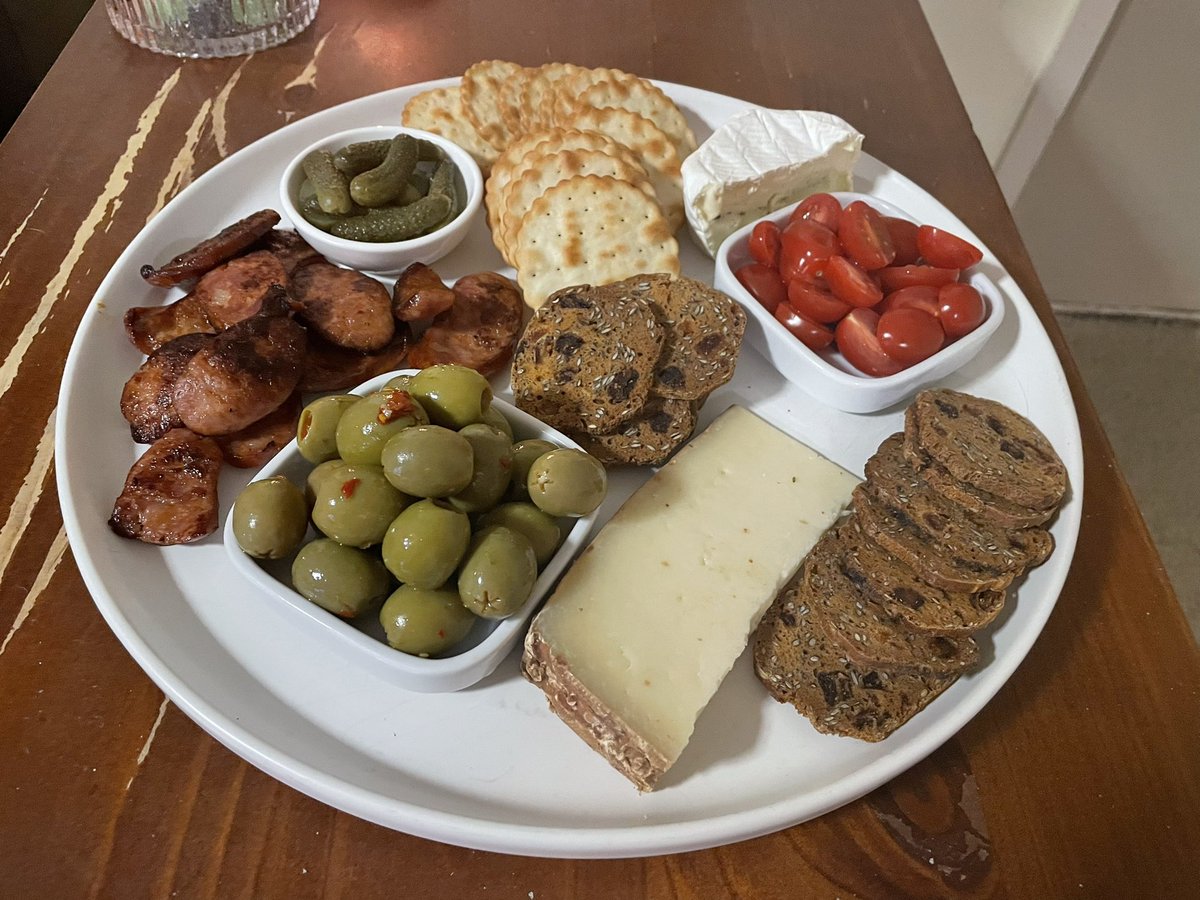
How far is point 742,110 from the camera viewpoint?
187 centimetres

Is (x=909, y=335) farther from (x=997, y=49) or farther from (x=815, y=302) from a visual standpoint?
→ (x=997, y=49)

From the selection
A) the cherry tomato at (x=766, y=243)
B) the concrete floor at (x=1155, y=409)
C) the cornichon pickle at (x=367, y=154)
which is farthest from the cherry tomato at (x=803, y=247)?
the concrete floor at (x=1155, y=409)

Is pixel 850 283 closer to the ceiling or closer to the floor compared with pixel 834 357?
closer to the ceiling

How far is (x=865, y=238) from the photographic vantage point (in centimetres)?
144

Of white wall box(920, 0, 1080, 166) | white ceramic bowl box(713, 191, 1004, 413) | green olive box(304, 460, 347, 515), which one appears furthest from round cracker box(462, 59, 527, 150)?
white wall box(920, 0, 1080, 166)

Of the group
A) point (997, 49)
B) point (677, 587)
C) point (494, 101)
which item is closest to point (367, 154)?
point (494, 101)

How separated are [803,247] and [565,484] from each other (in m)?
0.67

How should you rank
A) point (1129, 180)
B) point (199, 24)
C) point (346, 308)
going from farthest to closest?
point (1129, 180)
point (199, 24)
point (346, 308)

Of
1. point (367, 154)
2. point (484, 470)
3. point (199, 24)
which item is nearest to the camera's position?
point (484, 470)

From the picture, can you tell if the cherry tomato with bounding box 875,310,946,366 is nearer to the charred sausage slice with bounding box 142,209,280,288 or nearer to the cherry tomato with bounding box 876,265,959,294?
the cherry tomato with bounding box 876,265,959,294

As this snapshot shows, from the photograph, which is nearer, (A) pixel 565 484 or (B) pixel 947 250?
(A) pixel 565 484

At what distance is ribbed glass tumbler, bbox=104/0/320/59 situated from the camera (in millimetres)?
2020

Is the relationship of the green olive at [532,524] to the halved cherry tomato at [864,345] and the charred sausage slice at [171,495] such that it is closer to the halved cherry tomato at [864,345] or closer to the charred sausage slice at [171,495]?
the charred sausage slice at [171,495]

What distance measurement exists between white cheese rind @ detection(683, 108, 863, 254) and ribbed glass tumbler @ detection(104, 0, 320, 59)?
124cm
